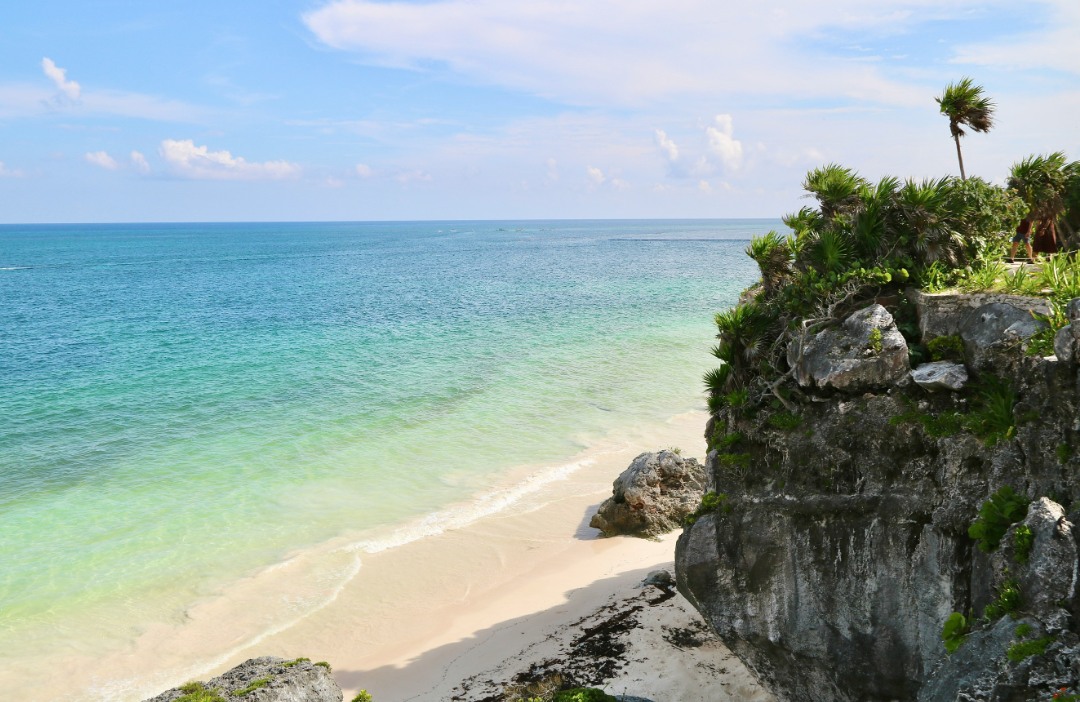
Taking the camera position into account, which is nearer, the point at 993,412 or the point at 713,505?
the point at 993,412

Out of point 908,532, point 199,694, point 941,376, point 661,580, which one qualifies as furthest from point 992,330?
point 199,694

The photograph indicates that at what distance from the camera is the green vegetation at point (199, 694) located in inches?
451

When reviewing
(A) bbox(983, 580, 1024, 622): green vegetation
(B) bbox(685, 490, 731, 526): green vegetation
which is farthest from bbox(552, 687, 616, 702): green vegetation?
(A) bbox(983, 580, 1024, 622): green vegetation

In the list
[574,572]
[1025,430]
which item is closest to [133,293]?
[574,572]

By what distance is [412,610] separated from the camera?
1673cm

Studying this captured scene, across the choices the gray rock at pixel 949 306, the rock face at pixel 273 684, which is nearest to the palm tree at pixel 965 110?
the gray rock at pixel 949 306

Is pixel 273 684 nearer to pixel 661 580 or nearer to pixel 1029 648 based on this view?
pixel 661 580

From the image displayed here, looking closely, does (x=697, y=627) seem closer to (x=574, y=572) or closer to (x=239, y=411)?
(x=574, y=572)

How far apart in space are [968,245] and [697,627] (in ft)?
25.9

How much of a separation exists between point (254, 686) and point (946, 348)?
37.4 feet

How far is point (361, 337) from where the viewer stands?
153ft

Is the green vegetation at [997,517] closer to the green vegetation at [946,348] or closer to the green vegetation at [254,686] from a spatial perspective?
the green vegetation at [946,348]

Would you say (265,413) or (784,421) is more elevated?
(784,421)

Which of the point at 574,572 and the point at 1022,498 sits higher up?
the point at 1022,498
